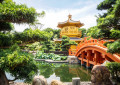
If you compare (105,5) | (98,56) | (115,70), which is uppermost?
(105,5)

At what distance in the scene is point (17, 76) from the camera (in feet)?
9.50

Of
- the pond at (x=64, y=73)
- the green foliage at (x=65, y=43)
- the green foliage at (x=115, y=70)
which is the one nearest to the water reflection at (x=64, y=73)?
the pond at (x=64, y=73)

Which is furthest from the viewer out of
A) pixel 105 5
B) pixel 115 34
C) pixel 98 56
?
pixel 98 56

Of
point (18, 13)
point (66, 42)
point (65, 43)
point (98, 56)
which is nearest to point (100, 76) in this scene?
point (18, 13)

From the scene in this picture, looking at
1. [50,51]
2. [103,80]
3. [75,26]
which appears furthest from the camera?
[75,26]

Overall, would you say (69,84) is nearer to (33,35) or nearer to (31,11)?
(33,35)

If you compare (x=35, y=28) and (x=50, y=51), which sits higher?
(x=35, y=28)

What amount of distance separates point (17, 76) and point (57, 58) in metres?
11.6

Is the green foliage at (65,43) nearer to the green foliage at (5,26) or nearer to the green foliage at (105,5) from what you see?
the green foliage at (105,5)

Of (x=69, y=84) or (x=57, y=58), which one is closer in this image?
(x=69, y=84)

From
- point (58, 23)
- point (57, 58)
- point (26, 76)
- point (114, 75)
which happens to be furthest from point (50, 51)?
point (26, 76)

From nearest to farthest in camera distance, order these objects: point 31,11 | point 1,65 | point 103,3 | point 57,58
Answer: point 1,65
point 31,11
point 103,3
point 57,58

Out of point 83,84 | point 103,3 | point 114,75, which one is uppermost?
point 103,3

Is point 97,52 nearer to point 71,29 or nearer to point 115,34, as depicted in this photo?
point 115,34
